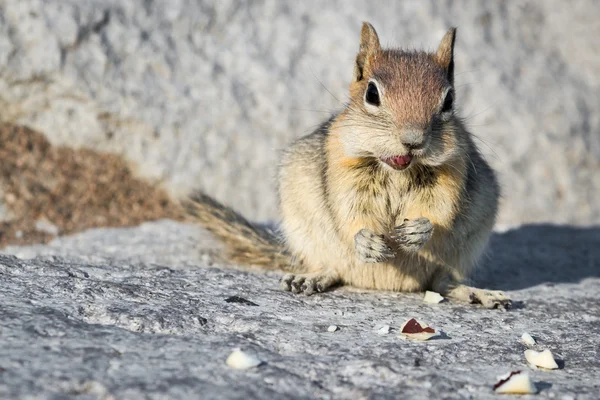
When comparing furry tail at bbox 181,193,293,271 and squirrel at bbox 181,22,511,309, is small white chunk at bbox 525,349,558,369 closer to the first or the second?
squirrel at bbox 181,22,511,309

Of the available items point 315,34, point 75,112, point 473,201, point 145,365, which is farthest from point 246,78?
point 145,365

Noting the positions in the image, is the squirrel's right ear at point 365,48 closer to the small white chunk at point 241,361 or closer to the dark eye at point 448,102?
the dark eye at point 448,102

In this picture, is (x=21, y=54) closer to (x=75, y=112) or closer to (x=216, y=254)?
(x=75, y=112)

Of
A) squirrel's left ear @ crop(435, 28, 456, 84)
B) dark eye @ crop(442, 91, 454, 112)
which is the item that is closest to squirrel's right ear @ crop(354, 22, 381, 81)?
squirrel's left ear @ crop(435, 28, 456, 84)

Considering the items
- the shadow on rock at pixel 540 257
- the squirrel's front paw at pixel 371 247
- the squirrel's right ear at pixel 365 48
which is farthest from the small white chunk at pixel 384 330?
the shadow on rock at pixel 540 257

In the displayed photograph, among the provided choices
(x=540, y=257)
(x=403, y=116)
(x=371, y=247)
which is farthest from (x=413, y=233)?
(x=540, y=257)

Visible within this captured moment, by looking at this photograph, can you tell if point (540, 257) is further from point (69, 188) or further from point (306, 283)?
point (69, 188)
